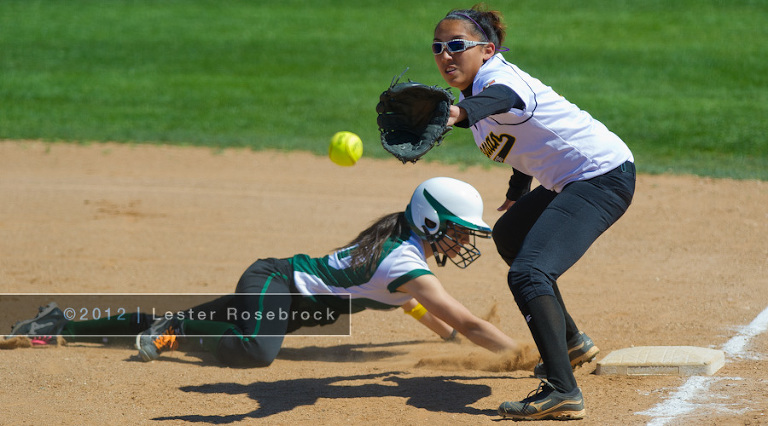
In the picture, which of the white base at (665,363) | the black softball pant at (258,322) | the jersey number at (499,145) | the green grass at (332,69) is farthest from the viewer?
the green grass at (332,69)

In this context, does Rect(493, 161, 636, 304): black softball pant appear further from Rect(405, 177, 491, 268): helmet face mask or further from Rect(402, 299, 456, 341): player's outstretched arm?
Rect(402, 299, 456, 341): player's outstretched arm

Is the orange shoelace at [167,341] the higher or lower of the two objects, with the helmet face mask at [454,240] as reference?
lower

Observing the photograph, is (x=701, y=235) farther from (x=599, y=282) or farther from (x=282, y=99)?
(x=282, y=99)

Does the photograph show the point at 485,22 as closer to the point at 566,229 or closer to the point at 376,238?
the point at 566,229

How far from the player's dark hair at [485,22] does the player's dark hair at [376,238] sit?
1.27 meters

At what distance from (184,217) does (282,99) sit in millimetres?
7388

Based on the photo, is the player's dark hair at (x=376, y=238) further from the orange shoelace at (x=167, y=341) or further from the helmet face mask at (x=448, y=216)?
the orange shoelace at (x=167, y=341)

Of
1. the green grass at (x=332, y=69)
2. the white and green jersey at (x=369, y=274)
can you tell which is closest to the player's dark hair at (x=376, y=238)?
the white and green jersey at (x=369, y=274)

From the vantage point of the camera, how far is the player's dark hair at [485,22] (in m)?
4.34

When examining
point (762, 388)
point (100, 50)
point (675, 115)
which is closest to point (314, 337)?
point (762, 388)

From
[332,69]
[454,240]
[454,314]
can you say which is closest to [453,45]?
[454,240]

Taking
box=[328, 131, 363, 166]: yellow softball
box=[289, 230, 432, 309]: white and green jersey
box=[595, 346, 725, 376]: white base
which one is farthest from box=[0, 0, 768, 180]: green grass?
box=[289, 230, 432, 309]: white and green jersey

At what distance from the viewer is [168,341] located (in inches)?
222

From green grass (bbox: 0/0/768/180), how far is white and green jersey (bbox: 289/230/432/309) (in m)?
6.33
